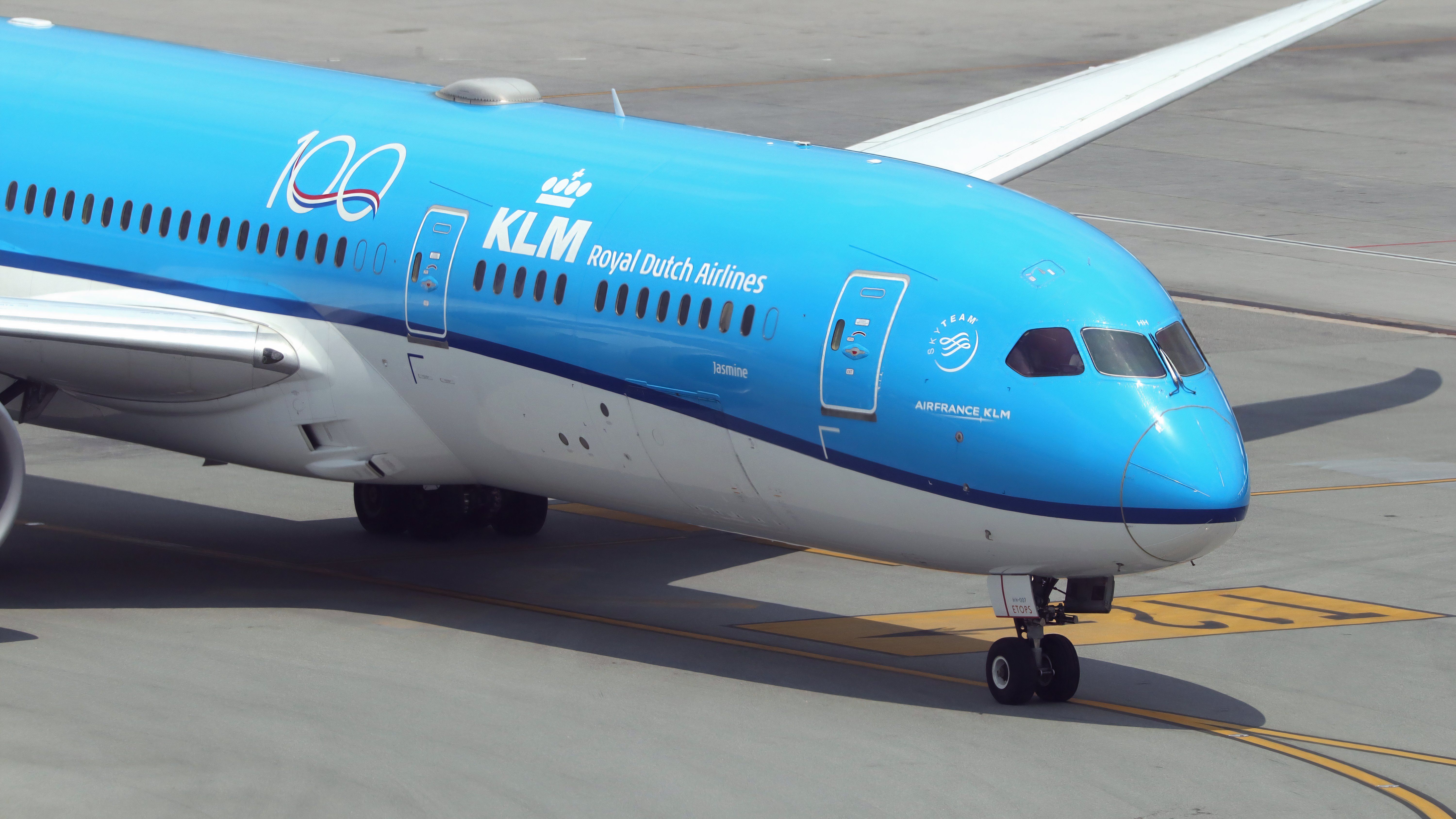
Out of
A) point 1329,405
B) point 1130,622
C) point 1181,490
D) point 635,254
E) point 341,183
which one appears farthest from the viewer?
point 1329,405

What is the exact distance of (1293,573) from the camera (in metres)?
22.5

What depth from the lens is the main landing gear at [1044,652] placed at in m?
17.1

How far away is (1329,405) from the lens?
31.5 metres

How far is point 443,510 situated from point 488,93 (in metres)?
5.23

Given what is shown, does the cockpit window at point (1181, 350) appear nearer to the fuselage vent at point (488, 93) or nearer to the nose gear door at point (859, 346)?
the nose gear door at point (859, 346)

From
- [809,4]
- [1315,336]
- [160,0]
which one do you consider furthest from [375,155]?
[809,4]

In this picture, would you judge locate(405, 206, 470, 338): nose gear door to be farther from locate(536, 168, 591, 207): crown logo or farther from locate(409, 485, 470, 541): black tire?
locate(409, 485, 470, 541): black tire

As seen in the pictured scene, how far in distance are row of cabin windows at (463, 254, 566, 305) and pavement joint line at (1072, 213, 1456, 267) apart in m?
25.5

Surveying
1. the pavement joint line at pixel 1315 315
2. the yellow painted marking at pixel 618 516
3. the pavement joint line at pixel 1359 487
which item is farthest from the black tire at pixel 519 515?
the pavement joint line at pixel 1315 315

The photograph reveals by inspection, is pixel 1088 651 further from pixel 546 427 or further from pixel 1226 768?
pixel 546 427

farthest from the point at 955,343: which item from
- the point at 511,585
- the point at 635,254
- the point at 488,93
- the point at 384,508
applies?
the point at 384,508

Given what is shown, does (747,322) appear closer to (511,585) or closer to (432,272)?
(432,272)

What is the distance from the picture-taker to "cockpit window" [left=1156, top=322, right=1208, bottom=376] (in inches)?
661

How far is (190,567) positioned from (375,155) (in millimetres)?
5222
